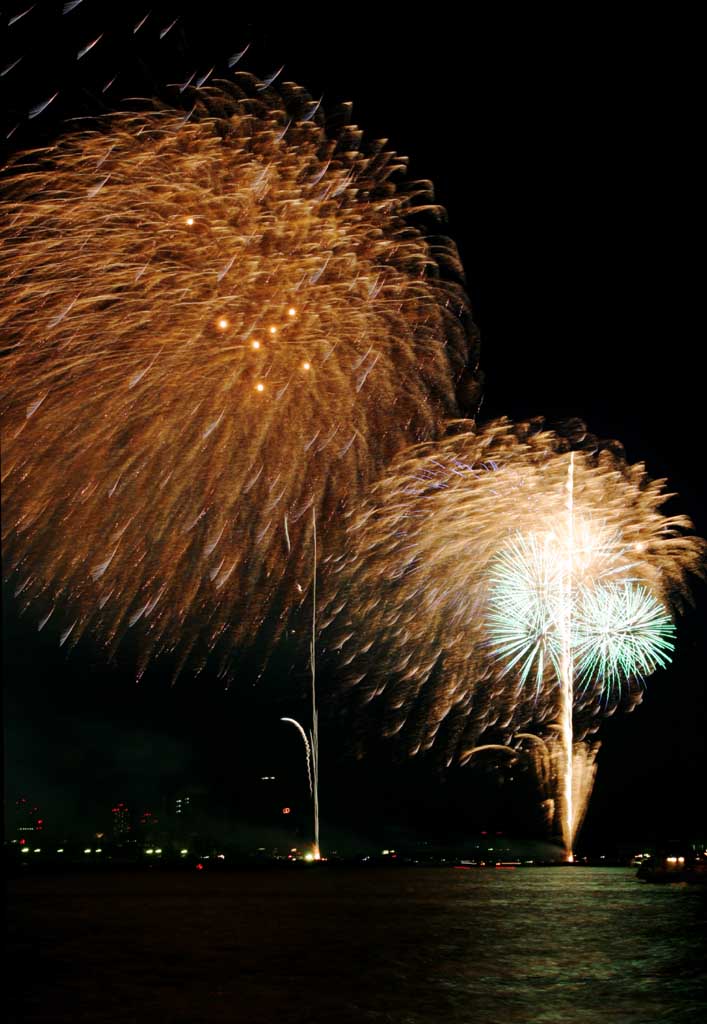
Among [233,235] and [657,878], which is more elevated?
[233,235]

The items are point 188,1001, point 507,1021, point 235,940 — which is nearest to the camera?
point 507,1021

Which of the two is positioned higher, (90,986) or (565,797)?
(565,797)

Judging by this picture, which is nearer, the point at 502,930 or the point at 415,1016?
the point at 415,1016

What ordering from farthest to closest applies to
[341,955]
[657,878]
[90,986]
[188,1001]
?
1. [657,878]
2. [341,955]
3. [90,986]
4. [188,1001]

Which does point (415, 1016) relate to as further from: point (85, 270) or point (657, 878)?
point (657, 878)

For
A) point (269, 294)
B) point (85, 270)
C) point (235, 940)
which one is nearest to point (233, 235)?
point (269, 294)

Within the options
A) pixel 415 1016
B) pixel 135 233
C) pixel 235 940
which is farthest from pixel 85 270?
pixel 415 1016

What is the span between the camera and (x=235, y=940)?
1952cm

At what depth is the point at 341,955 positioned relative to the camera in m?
16.9

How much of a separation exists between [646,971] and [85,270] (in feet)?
46.8

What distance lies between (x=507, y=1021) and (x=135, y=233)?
15.1m

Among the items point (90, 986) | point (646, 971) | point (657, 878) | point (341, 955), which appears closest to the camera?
point (90, 986)

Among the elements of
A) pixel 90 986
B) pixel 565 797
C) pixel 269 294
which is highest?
pixel 269 294

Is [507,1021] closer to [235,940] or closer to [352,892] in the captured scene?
[235,940]
